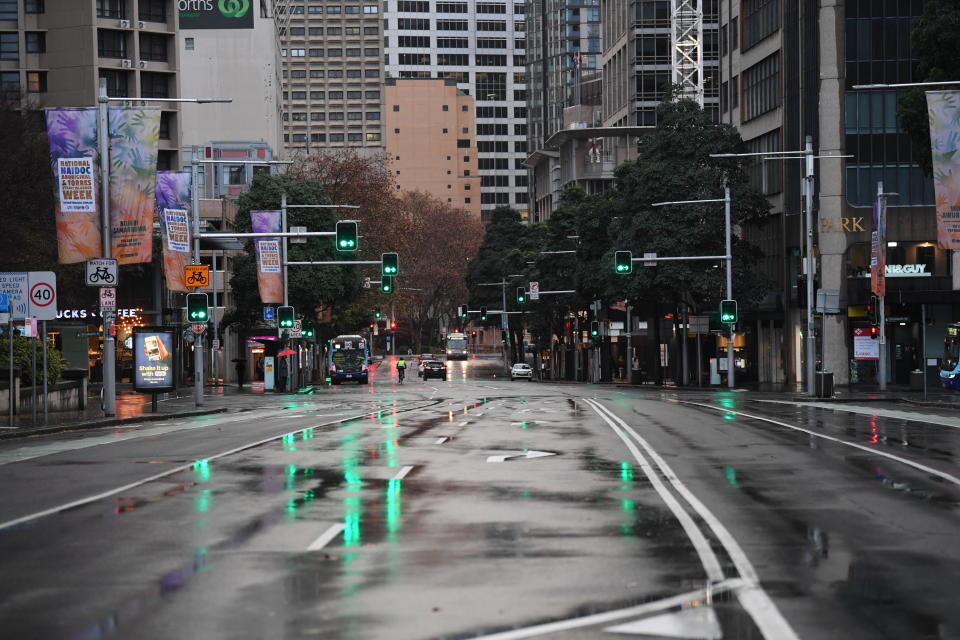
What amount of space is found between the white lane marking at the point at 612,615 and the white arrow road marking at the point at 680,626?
7.2 inches

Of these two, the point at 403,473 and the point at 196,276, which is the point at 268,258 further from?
the point at 403,473

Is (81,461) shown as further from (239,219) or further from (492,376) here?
(492,376)

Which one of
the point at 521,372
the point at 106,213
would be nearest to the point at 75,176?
the point at 106,213

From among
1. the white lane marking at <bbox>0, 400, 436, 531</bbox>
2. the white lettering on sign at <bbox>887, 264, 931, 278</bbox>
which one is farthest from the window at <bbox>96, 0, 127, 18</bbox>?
the white lane marking at <bbox>0, 400, 436, 531</bbox>

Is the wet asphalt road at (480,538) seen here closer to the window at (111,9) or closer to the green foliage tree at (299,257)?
the green foliage tree at (299,257)

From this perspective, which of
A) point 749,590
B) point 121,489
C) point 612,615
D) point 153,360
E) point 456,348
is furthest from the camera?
point 456,348

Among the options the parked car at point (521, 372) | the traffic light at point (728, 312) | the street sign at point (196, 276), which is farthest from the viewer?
the parked car at point (521, 372)

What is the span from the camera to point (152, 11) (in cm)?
9950

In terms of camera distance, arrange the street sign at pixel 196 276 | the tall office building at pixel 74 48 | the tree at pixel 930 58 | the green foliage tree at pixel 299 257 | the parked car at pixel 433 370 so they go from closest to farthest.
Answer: the tree at pixel 930 58, the street sign at pixel 196 276, the green foliage tree at pixel 299 257, the tall office building at pixel 74 48, the parked car at pixel 433 370

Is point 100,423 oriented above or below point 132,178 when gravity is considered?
below

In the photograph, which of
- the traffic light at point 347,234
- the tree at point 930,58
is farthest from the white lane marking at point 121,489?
the tree at point 930,58

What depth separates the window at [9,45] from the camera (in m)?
96.7

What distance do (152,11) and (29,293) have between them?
6960cm

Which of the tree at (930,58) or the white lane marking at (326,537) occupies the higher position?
the tree at (930,58)
